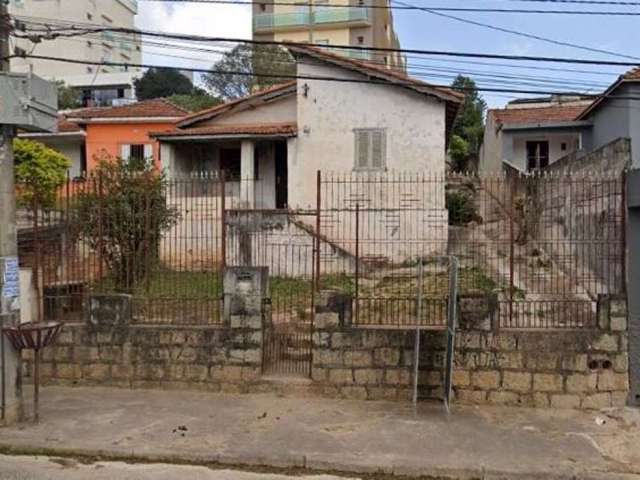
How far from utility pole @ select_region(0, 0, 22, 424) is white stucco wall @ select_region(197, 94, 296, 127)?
14.3m

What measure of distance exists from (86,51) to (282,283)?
1968 inches

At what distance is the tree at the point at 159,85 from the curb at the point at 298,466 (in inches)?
1720

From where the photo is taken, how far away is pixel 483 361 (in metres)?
8.21

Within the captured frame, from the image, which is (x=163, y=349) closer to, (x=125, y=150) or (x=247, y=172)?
(x=247, y=172)

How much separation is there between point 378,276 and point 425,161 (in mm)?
8379

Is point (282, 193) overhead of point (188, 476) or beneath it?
overhead

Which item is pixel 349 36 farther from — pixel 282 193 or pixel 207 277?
pixel 207 277

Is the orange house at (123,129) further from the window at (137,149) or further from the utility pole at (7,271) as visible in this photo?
the utility pole at (7,271)

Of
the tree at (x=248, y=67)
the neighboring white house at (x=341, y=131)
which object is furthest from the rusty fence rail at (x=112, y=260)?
the tree at (x=248, y=67)

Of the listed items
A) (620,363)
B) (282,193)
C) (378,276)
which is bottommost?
(620,363)

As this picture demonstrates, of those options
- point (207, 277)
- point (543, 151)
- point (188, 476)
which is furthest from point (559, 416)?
point (543, 151)

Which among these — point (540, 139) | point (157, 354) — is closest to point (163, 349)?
point (157, 354)

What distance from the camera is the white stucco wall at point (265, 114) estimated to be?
2147cm

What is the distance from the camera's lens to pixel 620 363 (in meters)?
8.04
